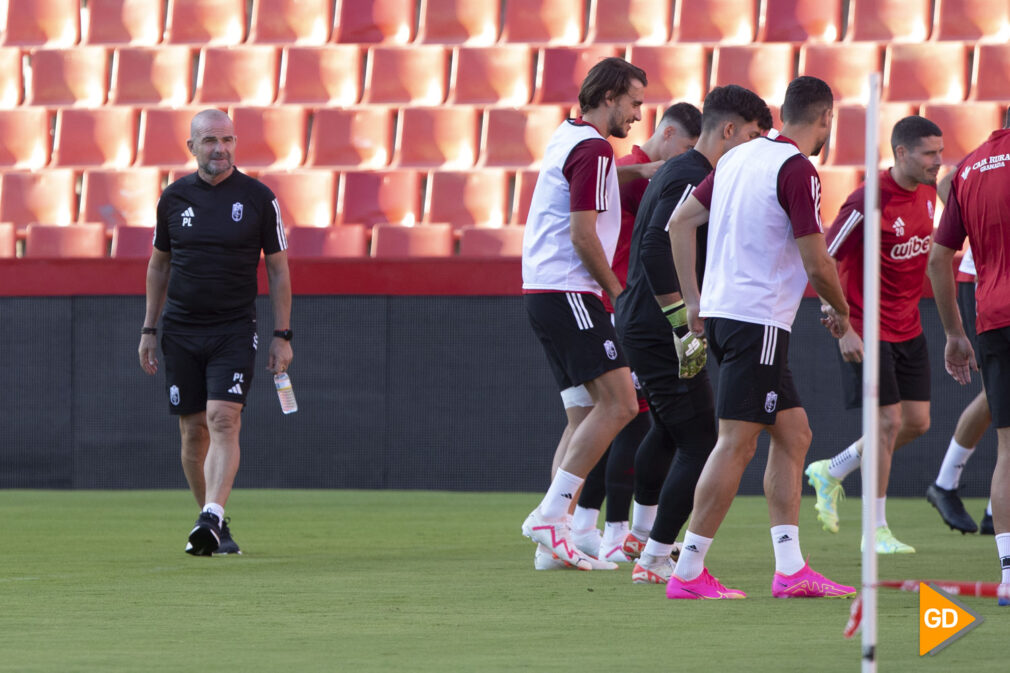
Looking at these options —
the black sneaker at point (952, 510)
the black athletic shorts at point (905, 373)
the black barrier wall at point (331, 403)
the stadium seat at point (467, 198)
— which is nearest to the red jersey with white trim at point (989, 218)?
the black athletic shorts at point (905, 373)

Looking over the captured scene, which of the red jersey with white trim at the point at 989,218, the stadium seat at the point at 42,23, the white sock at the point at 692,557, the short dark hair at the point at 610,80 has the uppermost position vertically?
the stadium seat at the point at 42,23

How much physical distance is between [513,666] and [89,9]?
12493 millimetres

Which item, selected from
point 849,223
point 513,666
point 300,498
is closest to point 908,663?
point 513,666

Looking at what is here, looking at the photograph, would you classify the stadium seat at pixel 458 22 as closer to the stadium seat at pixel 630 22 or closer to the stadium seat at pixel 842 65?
the stadium seat at pixel 630 22

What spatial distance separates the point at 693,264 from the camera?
5500mm

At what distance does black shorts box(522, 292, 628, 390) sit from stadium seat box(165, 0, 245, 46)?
9.05 meters

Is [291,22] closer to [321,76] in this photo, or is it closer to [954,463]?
[321,76]

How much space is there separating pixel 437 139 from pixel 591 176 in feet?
24.4

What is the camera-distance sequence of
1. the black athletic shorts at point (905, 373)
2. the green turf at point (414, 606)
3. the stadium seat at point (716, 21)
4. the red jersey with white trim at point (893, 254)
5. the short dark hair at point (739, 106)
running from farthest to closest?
the stadium seat at point (716, 21), the black athletic shorts at point (905, 373), the red jersey with white trim at point (893, 254), the short dark hair at point (739, 106), the green turf at point (414, 606)

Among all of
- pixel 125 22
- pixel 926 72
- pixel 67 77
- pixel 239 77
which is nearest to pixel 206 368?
pixel 239 77

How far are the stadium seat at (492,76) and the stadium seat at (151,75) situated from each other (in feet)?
8.17

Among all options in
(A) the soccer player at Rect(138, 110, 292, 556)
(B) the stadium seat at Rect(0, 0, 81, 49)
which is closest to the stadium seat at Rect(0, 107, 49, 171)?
(B) the stadium seat at Rect(0, 0, 81, 49)

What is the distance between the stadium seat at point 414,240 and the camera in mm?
12430

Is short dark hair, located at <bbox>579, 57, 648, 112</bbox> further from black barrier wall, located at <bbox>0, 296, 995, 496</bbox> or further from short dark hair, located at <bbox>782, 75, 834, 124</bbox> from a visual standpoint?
black barrier wall, located at <bbox>0, 296, 995, 496</bbox>
